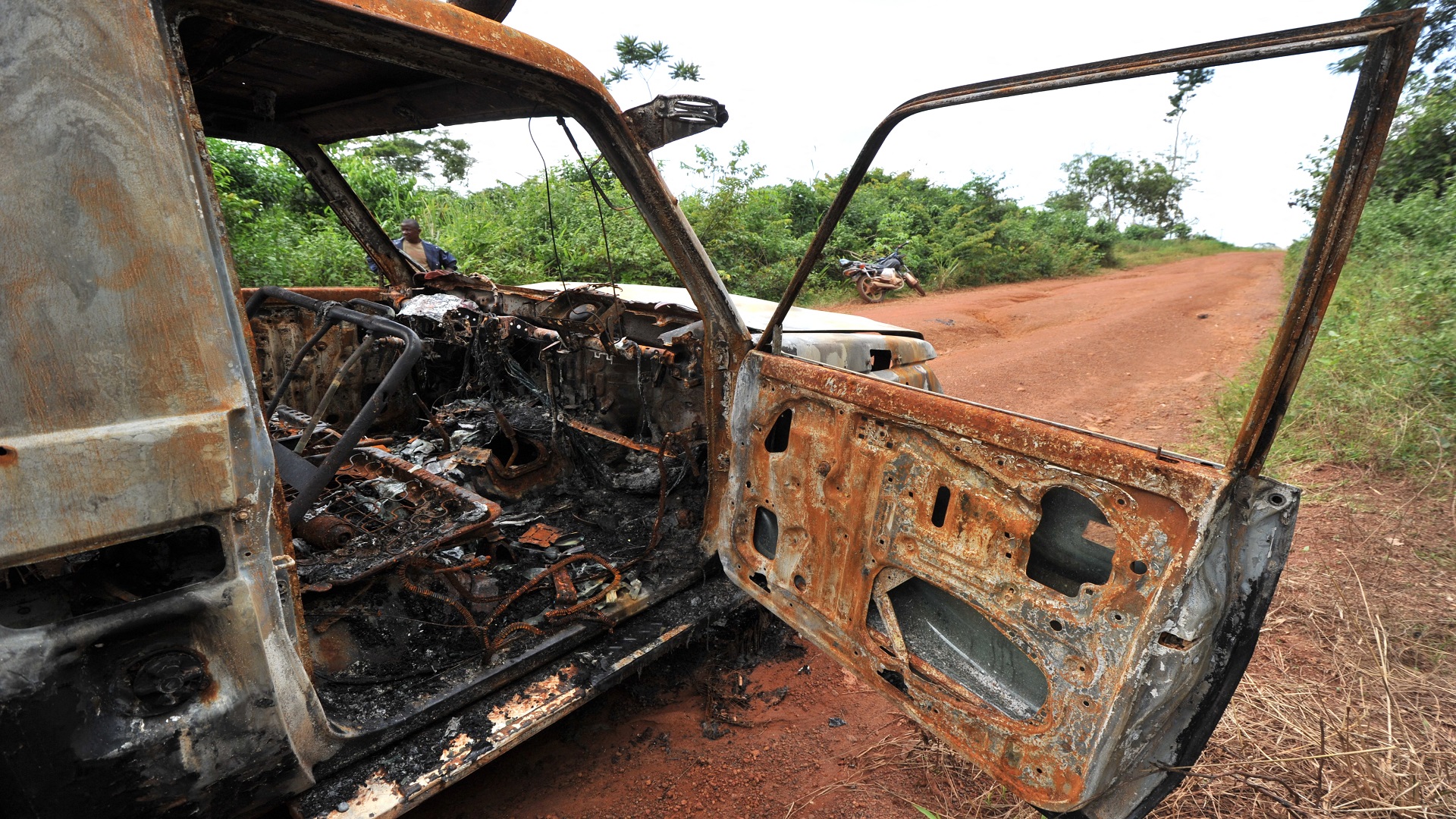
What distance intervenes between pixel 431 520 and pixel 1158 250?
29896 millimetres

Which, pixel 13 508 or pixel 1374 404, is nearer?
pixel 13 508

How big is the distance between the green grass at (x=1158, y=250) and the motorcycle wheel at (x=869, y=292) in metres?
11.7

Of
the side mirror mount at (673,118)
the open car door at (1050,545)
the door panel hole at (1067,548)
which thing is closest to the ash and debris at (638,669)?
the open car door at (1050,545)

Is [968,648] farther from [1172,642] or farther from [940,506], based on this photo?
[1172,642]

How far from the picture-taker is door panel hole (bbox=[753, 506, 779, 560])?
7.77ft

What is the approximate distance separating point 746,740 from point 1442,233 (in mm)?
9465

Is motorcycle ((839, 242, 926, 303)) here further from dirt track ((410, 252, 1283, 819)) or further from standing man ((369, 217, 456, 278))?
dirt track ((410, 252, 1283, 819))

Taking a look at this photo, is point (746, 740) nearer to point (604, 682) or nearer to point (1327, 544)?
point (604, 682)

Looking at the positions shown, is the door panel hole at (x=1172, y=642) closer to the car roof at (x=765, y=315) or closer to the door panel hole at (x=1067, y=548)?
the door panel hole at (x=1067, y=548)

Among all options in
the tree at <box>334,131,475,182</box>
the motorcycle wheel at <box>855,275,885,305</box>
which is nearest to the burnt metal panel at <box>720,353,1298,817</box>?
the motorcycle wheel at <box>855,275,885,305</box>

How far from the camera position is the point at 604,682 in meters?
2.18

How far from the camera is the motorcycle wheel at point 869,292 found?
42.0ft

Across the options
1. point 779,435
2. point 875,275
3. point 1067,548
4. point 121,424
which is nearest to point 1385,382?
point 1067,548

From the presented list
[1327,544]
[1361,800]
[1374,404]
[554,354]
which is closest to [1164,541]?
[1361,800]
